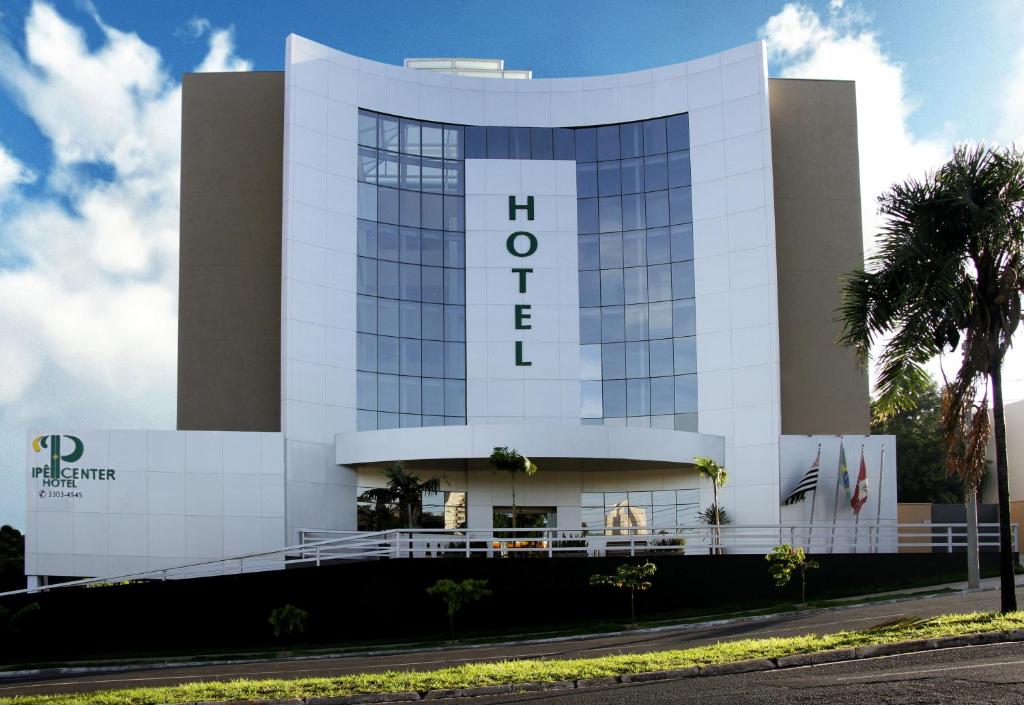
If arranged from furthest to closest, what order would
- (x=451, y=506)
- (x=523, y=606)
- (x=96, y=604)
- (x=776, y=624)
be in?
(x=451, y=506) → (x=96, y=604) → (x=523, y=606) → (x=776, y=624)

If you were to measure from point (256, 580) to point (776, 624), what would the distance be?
1502cm

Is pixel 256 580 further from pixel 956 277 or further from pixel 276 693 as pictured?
pixel 956 277

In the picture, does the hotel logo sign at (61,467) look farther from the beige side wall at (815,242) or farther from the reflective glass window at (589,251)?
the beige side wall at (815,242)

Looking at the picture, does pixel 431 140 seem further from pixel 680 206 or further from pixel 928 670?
pixel 928 670

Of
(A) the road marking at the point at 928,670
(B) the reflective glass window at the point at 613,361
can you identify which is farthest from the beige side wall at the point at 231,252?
(A) the road marking at the point at 928,670

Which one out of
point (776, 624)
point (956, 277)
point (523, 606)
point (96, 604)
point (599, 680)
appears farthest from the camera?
point (96, 604)

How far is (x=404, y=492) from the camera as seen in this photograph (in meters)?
39.0

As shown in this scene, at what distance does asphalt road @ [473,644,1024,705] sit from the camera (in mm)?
12445

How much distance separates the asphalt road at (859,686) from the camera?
40.8ft

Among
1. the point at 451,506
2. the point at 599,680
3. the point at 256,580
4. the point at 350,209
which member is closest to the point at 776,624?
the point at 599,680

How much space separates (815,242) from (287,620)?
26477mm

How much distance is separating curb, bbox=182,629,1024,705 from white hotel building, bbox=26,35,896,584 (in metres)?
23.6

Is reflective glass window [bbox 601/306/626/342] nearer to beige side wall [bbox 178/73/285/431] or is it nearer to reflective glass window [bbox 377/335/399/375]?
reflective glass window [bbox 377/335/399/375]

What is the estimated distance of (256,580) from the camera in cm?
3141
